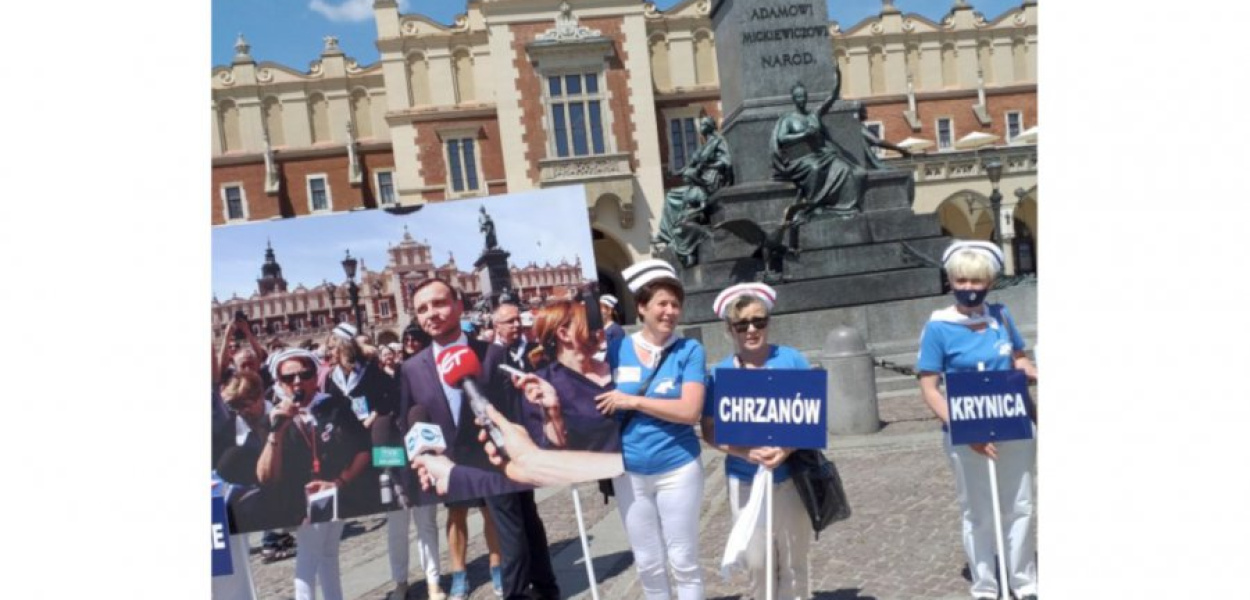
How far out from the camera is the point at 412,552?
20.6 feet

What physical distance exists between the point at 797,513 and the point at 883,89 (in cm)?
3783

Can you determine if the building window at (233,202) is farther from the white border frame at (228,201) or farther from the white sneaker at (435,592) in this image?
the white sneaker at (435,592)

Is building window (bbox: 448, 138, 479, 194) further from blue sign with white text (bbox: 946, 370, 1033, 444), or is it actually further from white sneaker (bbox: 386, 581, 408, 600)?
blue sign with white text (bbox: 946, 370, 1033, 444)

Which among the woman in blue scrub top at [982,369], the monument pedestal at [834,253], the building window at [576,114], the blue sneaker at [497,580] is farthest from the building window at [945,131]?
the blue sneaker at [497,580]

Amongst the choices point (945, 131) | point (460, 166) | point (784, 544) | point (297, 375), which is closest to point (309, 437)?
point (297, 375)

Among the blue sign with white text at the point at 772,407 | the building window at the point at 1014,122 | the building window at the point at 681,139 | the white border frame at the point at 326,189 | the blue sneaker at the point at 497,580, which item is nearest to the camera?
the blue sign with white text at the point at 772,407

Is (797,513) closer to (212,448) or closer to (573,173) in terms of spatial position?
(212,448)

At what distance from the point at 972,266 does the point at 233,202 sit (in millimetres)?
34765

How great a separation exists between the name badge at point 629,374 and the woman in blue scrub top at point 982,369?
4.07ft

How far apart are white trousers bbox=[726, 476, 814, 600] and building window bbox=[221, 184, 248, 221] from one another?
111 feet

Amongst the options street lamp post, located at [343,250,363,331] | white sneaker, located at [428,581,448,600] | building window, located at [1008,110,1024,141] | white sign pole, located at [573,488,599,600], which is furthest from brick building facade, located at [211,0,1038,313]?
white sign pole, located at [573,488,599,600]

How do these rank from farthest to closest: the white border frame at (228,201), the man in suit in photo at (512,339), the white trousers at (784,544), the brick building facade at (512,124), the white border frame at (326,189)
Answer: the white border frame at (326,189) → the white border frame at (228,201) → the brick building facade at (512,124) → the man in suit in photo at (512,339) → the white trousers at (784,544)

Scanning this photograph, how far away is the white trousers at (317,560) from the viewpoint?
429 cm

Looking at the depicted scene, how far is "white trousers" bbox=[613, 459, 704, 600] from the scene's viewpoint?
11.7ft
